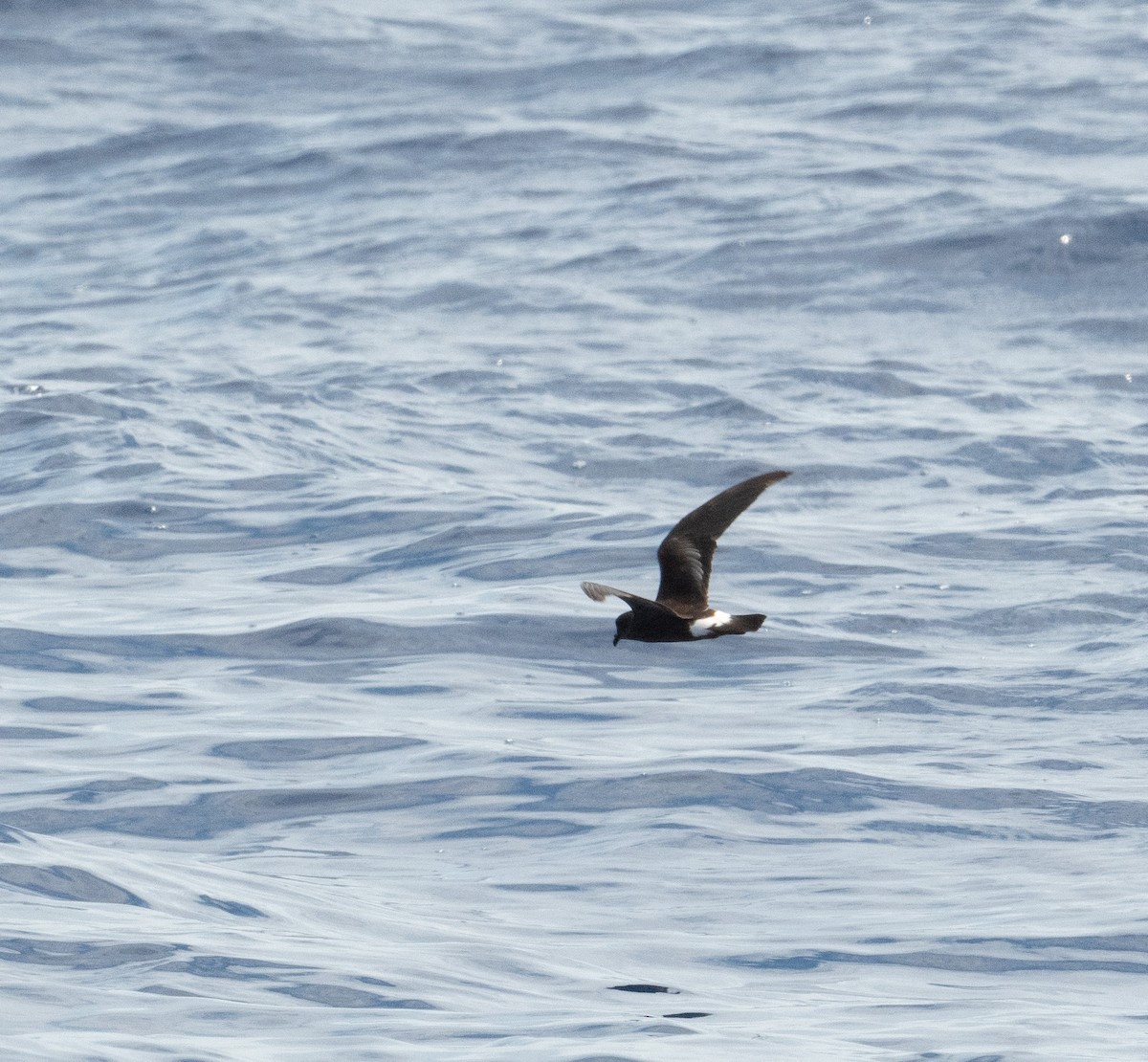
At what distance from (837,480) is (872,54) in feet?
35.1

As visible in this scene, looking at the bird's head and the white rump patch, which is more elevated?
the white rump patch

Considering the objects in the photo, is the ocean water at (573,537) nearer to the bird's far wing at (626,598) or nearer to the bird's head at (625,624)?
the bird's head at (625,624)

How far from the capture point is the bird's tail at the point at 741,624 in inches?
286

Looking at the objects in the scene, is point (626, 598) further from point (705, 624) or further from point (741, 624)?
point (705, 624)

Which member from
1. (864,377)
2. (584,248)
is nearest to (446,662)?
(864,377)

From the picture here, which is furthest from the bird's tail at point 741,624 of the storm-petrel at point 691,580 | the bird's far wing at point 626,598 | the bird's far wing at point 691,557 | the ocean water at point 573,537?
the ocean water at point 573,537

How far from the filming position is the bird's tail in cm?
727

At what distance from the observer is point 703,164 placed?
1973cm

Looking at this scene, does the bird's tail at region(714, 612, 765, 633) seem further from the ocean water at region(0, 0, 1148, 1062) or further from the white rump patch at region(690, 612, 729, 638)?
the ocean water at region(0, 0, 1148, 1062)

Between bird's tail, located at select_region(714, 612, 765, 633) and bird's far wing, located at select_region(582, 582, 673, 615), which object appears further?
bird's tail, located at select_region(714, 612, 765, 633)

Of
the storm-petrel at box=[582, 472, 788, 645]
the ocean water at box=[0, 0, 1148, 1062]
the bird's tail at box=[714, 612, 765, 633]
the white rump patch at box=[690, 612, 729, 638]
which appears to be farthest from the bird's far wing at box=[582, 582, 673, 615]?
the ocean water at box=[0, 0, 1148, 1062]

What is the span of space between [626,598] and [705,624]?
75 cm

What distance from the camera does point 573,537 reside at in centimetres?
1228

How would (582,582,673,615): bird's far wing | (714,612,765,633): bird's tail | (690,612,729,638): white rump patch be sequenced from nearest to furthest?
(582,582,673,615): bird's far wing
(714,612,765,633): bird's tail
(690,612,729,638): white rump patch
